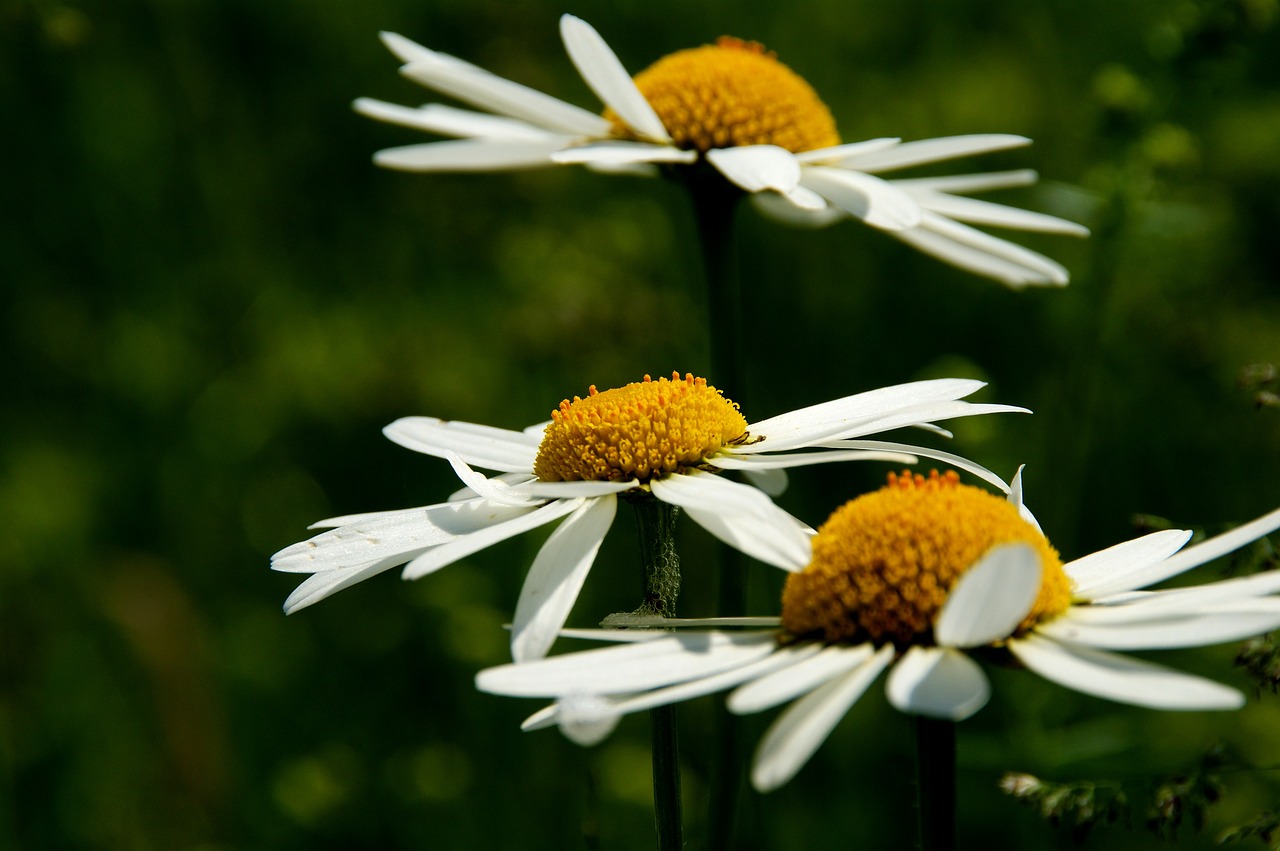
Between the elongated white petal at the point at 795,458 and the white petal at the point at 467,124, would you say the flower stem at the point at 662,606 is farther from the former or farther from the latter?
the white petal at the point at 467,124

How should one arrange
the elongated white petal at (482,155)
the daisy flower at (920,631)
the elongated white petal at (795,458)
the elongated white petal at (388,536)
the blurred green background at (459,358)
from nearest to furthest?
1. the daisy flower at (920,631)
2. the elongated white petal at (795,458)
3. the elongated white petal at (388,536)
4. the elongated white petal at (482,155)
5. the blurred green background at (459,358)

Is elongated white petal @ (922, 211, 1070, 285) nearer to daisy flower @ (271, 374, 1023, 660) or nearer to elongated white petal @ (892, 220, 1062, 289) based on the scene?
elongated white petal @ (892, 220, 1062, 289)

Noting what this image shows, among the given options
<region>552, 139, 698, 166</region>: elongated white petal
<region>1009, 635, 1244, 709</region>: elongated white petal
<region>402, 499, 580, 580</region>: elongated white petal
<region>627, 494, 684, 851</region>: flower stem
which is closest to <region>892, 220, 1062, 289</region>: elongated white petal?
<region>552, 139, 698, 166</region>: elongated white petal

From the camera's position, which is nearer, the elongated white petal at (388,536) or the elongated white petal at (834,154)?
the elongated white petal at (388,536)

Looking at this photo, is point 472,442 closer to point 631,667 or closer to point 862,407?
point 862,407

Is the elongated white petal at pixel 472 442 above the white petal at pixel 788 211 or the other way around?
the other way around

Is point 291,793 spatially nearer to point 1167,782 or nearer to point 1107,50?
point 1167,782

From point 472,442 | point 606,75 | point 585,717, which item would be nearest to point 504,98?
point 606,75

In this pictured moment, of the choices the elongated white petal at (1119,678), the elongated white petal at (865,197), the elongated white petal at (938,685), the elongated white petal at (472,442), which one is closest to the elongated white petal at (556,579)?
the elongated white petal at (472,442)
